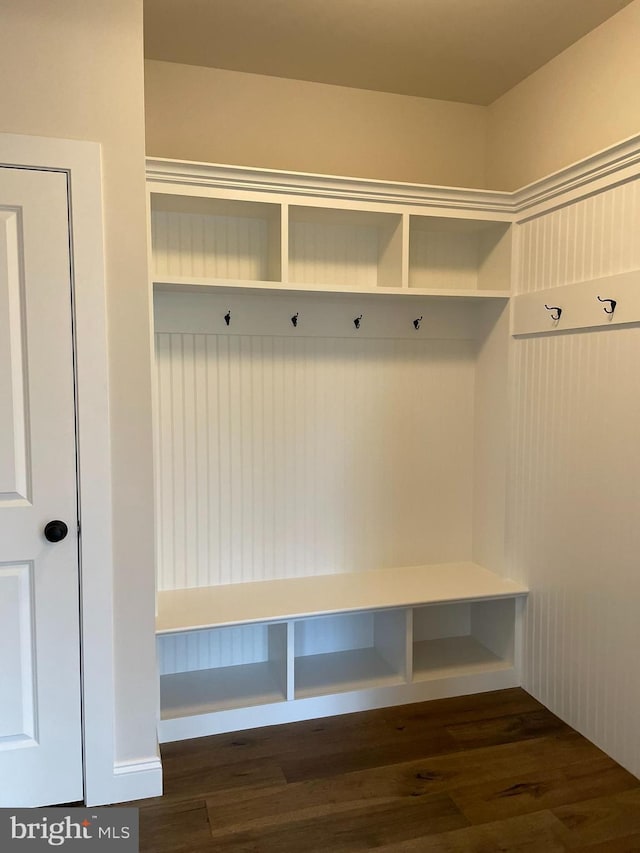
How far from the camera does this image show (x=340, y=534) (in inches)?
118

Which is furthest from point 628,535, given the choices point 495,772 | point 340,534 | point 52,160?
point 52,160

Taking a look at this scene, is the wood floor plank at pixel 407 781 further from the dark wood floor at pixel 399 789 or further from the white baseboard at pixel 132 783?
the white baseboard at pixel 132 783

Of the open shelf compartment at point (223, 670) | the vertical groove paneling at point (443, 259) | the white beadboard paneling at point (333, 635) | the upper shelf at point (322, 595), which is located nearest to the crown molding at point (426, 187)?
the vertical groove paneling at point (443, 259)

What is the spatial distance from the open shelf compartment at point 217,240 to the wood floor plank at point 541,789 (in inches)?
80.1

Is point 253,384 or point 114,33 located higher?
point 114,33

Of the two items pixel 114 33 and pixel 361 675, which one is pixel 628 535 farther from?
pixel 114 33

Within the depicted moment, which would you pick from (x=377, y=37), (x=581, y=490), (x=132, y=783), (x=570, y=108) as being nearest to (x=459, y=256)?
(x=570, y=108)

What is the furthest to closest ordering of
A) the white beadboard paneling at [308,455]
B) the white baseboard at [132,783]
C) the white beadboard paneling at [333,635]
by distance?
the white beadboard paneling at [333,635] < the white beadboard paneling at [308,455] < the white baseboard at [132,783]

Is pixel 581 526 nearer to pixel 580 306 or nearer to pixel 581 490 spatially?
pixel 581 490

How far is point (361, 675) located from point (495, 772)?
2.27 feet

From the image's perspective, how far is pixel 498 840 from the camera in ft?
6.36

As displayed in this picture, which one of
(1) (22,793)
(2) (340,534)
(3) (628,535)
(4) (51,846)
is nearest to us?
(4) (51,846)

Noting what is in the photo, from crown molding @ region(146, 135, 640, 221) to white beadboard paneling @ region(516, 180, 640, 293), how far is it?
0.05m

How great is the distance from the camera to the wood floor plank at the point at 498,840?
190 centimetres
